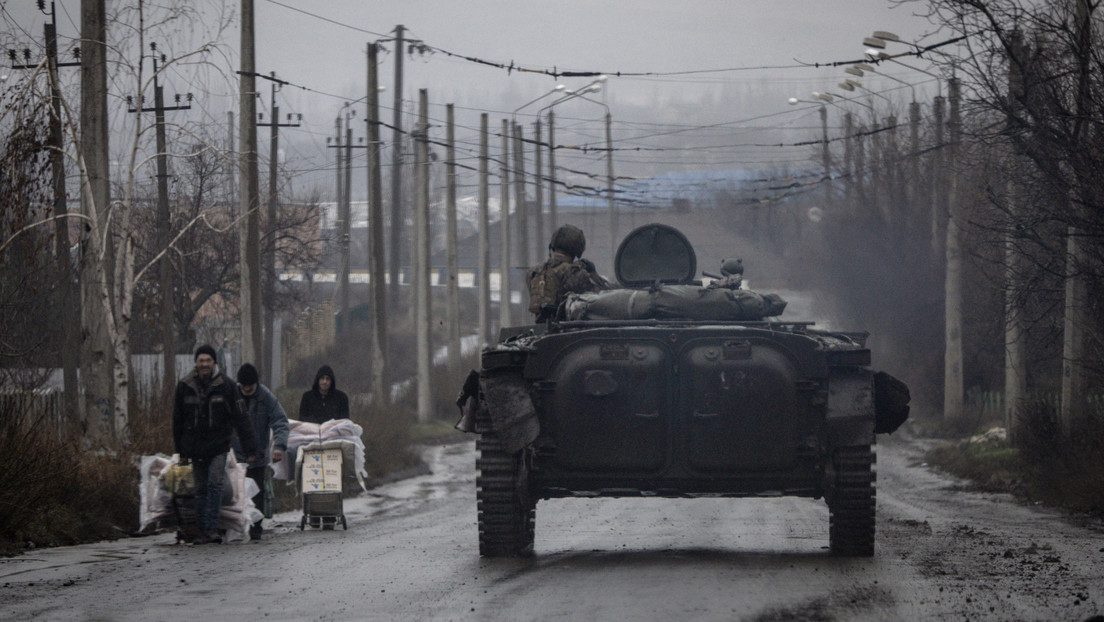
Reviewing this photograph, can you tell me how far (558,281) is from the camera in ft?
42.1

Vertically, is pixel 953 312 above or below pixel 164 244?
below

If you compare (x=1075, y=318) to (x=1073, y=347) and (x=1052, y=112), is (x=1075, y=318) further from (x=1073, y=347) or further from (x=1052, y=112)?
(x=1052, y=112)

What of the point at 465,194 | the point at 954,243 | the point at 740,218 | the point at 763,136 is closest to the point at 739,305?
the point at 954,243

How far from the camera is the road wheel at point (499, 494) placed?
10578mm

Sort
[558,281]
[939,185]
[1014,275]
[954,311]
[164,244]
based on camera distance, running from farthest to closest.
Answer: [939,185], [954,311], [164,244], [1014,275], [558,281]

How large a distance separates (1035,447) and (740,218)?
7275cm

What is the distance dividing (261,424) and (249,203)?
9.33 meters

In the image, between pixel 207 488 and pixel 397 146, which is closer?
pixel 207 488

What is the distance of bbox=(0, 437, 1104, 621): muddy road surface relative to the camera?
25.7 ft

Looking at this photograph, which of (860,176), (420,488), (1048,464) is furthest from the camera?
(860,176)

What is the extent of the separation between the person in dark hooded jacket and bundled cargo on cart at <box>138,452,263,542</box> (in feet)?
7.02

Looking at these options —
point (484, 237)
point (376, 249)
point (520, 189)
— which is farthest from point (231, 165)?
point (520, 189)

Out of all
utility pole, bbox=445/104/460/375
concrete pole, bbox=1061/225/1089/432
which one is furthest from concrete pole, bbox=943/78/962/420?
utility pole, bbox=445/104/460/375

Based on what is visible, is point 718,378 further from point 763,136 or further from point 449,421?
point 763,136
